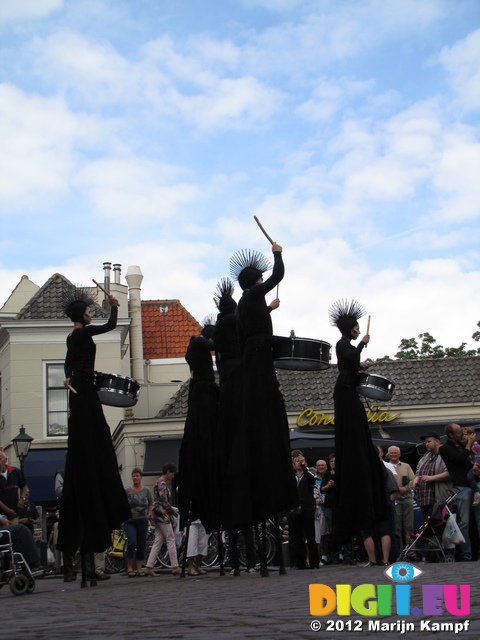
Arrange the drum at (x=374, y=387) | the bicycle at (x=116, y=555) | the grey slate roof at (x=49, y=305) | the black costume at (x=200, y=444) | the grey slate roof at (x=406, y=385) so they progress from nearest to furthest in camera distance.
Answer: the black costume at (x=200, y=444) → the drum at (x=374, y=387) → the bicycle at (x=116, y=555) → the grey slate roof at (x=406, y=385) → the grey slate roof at (x=49, y=305)

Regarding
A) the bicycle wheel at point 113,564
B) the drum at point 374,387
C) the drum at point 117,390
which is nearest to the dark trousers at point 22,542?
the drum at point 117,390

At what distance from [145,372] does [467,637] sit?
1605 inches

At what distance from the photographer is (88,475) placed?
10.1 meters

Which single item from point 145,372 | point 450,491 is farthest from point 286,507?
point 145,372

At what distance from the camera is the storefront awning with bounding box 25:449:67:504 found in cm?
3372

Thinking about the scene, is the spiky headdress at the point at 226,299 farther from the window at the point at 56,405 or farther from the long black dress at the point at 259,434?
the window at the point at 56,405

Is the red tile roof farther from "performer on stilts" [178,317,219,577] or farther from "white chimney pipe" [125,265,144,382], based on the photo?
"performer on stilts" [178,317,219,577]

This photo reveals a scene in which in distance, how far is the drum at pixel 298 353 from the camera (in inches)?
396

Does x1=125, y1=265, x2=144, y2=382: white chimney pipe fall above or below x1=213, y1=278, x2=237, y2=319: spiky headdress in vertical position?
above

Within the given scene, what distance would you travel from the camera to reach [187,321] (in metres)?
47.3

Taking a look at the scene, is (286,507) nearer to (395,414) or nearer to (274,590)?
(274,590)

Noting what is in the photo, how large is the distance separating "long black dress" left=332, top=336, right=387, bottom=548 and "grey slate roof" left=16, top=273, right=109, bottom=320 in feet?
84.3

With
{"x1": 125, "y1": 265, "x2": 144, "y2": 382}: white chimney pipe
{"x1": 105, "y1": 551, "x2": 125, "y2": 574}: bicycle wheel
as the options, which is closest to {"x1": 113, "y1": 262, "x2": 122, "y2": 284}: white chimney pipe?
{"x1": 125, "y1": 265, "x2": 144, "y2": 382}: white chimney pipe

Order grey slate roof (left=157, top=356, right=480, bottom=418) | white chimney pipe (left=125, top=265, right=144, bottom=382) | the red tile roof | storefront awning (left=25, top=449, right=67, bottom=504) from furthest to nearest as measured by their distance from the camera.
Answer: the red tile roof
white chimney pipe (left=125, top=265, right=144, bottom=382)
storefront awning (left=25, top=449, right=67, bottom=504)
grey slate roof (left=157, top=356, right=480, bottom=418)
